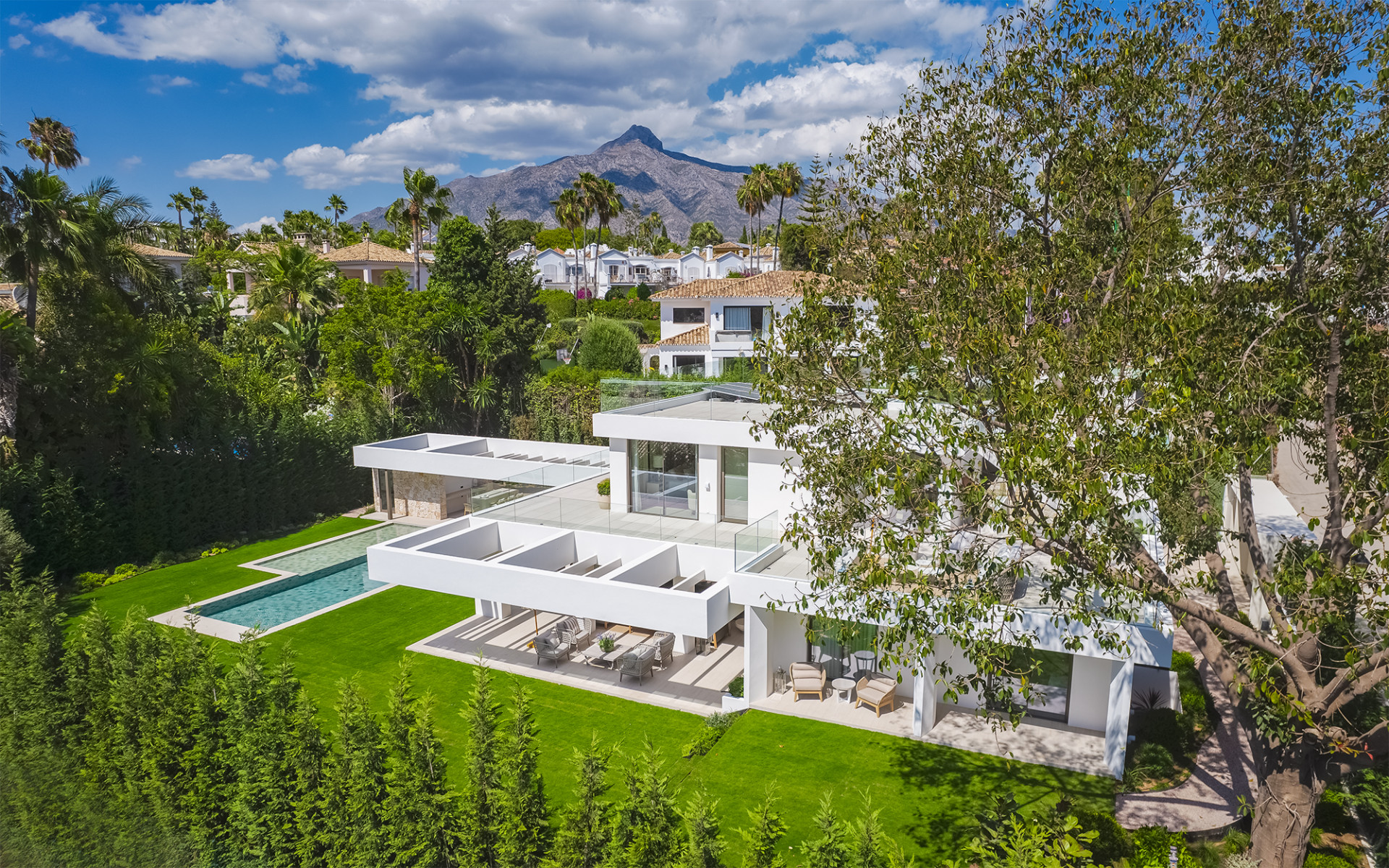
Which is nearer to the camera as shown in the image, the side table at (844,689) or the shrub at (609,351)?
the side table at (844,689)

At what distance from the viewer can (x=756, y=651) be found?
1580cm

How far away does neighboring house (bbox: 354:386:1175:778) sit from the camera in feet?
47.5

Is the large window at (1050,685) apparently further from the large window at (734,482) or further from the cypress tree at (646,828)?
the cypress tree at (646,828)

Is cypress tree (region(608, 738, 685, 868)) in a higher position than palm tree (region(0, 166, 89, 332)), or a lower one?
lower

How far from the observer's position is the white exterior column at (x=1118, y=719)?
13148 millimetres

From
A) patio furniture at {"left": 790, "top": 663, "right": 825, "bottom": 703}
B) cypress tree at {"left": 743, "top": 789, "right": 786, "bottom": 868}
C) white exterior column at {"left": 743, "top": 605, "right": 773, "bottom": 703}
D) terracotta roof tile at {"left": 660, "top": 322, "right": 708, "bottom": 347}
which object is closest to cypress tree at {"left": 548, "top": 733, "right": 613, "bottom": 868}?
cypress tree at {"left": 743, "top": 789, "right": 786, "bottom": 868}

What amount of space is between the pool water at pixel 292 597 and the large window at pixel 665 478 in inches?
304

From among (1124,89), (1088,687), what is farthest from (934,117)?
(1088,687)

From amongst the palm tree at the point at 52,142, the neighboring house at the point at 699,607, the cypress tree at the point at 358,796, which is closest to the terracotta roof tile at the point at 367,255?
the palm tree at the point at 52,142

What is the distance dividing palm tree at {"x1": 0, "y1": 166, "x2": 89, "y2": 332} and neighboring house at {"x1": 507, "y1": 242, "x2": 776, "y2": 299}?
2771 inches

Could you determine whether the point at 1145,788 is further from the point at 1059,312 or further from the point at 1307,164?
the point at 1307,164

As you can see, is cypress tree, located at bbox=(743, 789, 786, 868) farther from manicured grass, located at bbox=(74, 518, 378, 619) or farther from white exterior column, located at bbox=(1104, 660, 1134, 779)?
manicured grass, located at bbox=(74, 518, 378, 619)

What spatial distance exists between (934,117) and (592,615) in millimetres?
10515

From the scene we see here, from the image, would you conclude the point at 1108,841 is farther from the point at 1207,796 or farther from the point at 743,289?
the point at 743,289
